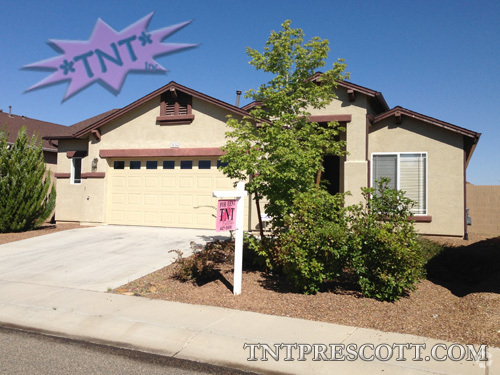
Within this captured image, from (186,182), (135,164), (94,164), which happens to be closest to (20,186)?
(94,164)

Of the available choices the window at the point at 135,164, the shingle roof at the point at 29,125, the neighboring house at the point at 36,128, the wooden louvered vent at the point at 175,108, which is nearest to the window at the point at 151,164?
the window at the point at 135,164

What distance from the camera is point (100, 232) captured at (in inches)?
555

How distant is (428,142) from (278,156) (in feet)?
23.1

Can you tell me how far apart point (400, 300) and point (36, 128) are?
23195mm

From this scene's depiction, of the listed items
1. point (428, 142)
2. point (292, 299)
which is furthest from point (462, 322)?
point (428, 142)

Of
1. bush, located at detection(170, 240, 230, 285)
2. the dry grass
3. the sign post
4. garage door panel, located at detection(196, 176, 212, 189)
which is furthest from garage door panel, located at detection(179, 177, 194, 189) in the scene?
the sign post

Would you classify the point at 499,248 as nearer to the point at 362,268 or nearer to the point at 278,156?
the point at 362,268

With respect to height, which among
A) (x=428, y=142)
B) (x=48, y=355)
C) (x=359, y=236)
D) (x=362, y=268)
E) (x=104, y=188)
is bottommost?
(x=48, y=355)

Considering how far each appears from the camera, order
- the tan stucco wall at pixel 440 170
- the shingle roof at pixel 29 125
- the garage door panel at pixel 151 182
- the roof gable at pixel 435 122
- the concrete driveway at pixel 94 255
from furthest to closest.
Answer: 1. the shingle roof at pixel 29 125
2. the garage door panel at pixel 151 182
3. the tan stucco wall at pixel 440 170
4. the roof gable at pixel 435 122
5. the concrete driveway at pixel 94 255

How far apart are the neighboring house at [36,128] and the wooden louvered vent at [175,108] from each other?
29.8ft

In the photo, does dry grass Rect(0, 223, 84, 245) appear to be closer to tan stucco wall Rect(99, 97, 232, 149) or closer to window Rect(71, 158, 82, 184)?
window Rect(71, 158, 82, 184)

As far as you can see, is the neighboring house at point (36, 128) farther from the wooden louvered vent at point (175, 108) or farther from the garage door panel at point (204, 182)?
the garage door panel at point (204, 182)

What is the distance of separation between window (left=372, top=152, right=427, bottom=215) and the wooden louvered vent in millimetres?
6527

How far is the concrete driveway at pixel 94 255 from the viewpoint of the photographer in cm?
895
